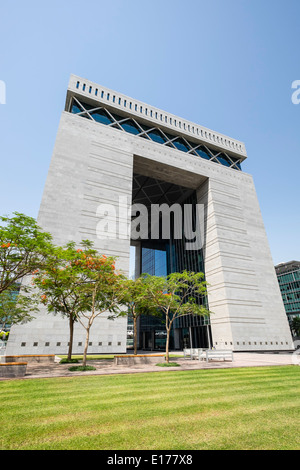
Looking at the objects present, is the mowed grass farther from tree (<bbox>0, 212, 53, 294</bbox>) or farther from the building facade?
the building facade

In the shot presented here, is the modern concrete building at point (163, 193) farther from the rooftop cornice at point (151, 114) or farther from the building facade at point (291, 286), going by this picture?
the building facade at point (291, 286)

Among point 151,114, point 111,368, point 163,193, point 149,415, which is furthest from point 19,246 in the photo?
point 163,193

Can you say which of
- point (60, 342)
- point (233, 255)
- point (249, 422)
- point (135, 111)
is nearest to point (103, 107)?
point (135, 111)

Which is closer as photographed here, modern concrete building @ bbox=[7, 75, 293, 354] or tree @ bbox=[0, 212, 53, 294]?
tree @ bbox=[0, 212, 53, 294]

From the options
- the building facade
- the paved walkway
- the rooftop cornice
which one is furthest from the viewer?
the building facade

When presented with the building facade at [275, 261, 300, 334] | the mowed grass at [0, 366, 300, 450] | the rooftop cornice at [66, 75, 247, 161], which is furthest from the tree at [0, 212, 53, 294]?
the building facade at [275, 261, 300, 334]

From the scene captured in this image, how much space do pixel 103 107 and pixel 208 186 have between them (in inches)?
833

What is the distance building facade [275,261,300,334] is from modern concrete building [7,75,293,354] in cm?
7199

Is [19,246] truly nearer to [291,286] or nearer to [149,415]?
[149,415]

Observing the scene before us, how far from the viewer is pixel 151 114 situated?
4022 cm

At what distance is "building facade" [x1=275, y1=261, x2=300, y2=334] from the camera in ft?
306

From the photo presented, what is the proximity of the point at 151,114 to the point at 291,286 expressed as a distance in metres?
93.0
